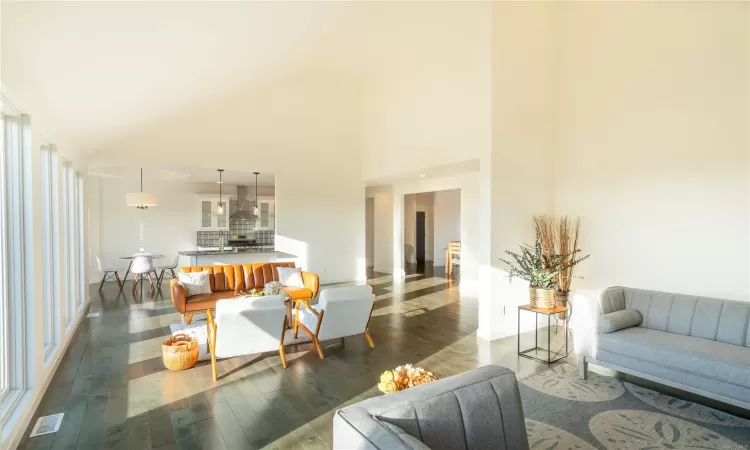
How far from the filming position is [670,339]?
339 centimetres

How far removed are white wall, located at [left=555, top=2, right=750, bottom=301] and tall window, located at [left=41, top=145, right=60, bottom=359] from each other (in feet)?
20.8

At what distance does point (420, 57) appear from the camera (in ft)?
22.9

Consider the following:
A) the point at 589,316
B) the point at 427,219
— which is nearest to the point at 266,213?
the point at 427,219

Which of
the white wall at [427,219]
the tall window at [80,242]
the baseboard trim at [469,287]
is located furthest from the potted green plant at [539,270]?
the white wall at [427,219]

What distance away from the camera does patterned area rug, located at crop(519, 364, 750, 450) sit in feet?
8.61

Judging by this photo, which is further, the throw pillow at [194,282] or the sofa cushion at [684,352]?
the throw pillow at [194,282]

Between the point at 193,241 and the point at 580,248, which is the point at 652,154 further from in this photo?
the point at 193,241

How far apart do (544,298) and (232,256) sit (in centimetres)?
632

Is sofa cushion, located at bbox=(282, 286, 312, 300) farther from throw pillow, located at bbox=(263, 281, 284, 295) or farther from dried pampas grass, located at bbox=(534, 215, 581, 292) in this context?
dried pampas grass, located at bbox=(534, 215, 581, 292)

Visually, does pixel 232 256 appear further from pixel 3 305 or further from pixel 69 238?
pixel 3 305

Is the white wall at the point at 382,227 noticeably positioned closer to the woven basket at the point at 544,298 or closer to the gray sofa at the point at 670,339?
the woven basket at the point at 544,298

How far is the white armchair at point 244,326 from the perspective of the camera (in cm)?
365

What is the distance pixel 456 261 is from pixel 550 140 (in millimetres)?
5082

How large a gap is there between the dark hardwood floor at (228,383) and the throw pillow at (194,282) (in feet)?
2.00
